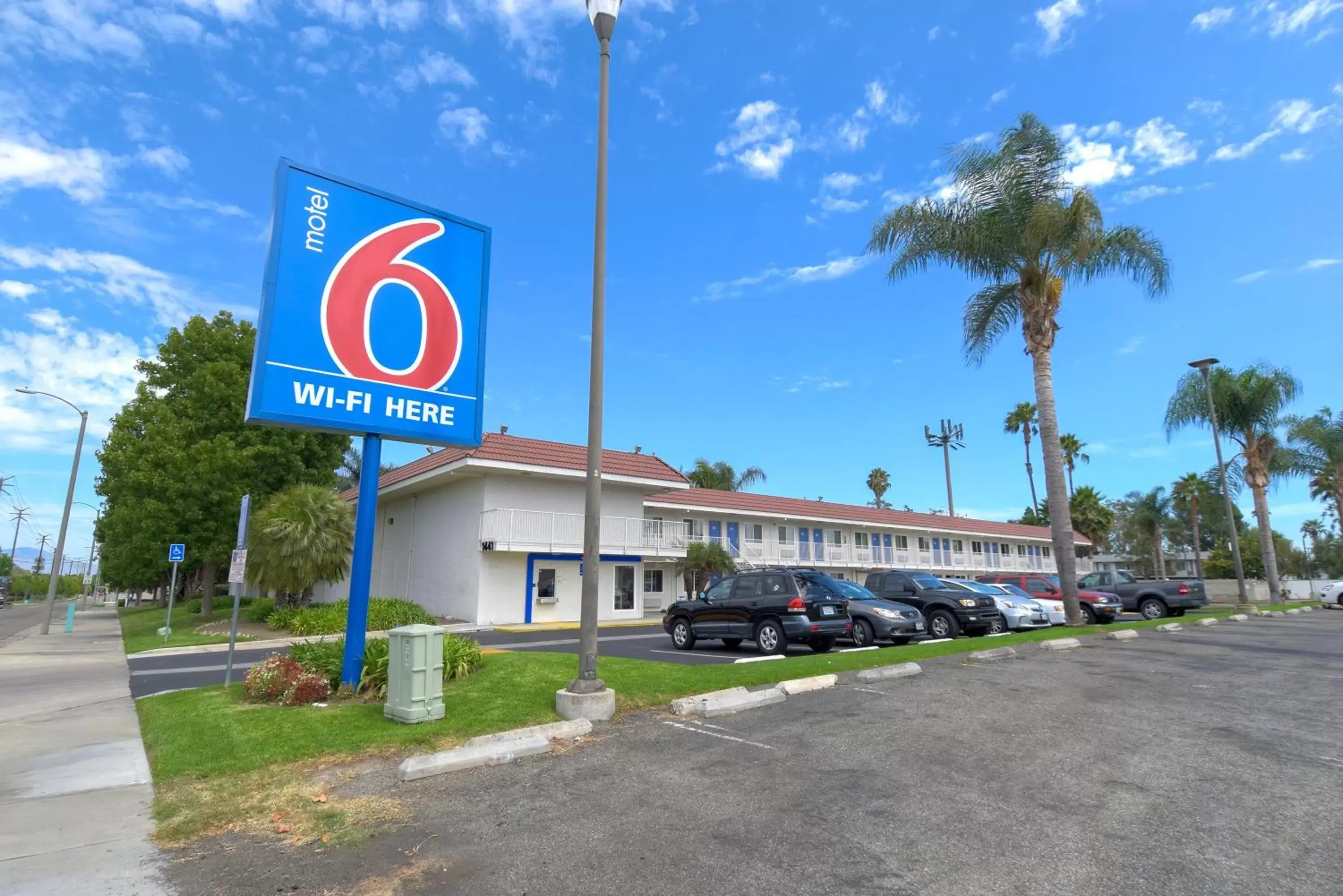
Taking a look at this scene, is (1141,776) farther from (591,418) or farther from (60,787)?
(60,787)

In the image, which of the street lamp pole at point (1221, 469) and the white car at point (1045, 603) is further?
the street lamp pole at point (1221, 469)

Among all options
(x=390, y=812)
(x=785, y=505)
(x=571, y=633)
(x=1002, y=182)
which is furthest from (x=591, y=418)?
(x=785, y=505)

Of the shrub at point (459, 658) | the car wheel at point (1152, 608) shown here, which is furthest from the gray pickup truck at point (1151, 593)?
the shrub at point (459, 658)

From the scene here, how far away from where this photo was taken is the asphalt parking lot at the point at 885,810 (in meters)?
4.05

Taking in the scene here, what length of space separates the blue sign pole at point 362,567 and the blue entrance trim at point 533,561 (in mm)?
16233

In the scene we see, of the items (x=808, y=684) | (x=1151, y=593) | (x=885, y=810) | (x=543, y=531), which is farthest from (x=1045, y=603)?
(x=885, y=810)

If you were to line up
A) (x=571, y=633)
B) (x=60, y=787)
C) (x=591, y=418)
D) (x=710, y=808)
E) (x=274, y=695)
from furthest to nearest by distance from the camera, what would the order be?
(x=571, y=633), (x=274, y=695), (x=591, y=418), (x=60, y=787), (x=710, y=808)

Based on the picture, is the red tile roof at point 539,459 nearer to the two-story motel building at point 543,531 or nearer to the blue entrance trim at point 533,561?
the two-story motel building at point 543,531

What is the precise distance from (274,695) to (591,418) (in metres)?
5.43

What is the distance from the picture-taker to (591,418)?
28.0ft

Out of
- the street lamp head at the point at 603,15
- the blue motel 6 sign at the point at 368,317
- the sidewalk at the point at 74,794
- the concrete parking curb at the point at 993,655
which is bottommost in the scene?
the sidewalk at the point at 74,794

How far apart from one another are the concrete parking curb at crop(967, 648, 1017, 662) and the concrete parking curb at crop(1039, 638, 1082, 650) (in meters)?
1.29

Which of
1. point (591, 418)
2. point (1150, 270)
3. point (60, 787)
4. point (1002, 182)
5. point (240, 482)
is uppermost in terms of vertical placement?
point (1002, 182)

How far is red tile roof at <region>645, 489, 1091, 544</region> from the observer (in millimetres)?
33938
